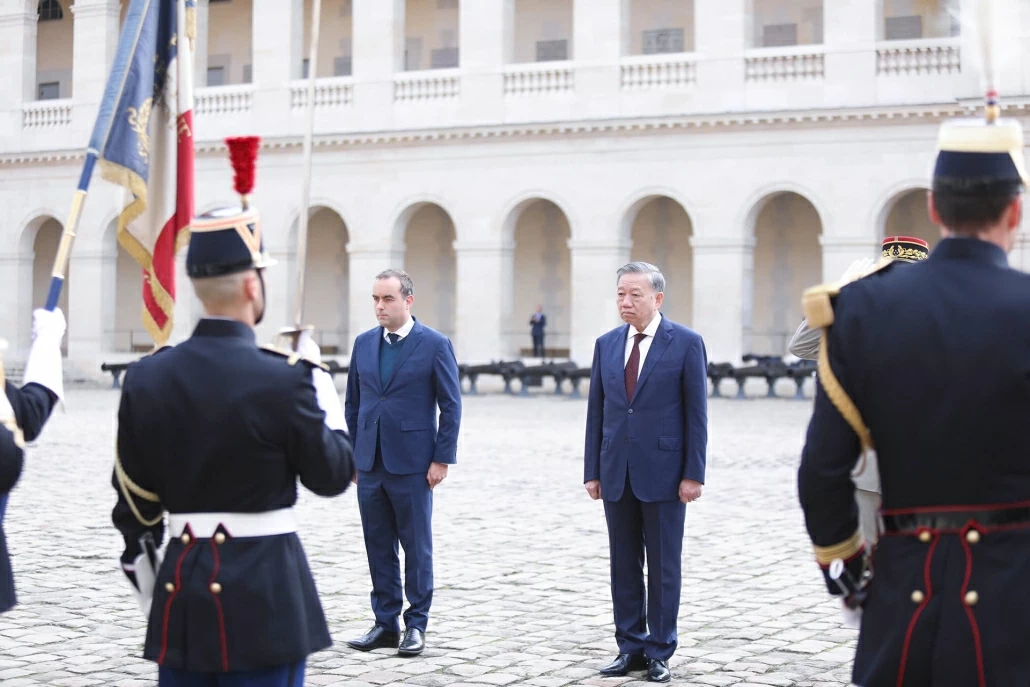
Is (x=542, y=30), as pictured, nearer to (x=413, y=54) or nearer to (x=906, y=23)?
(x=413, y=54)

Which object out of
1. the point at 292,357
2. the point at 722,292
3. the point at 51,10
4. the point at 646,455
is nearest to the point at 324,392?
the point at 292,357

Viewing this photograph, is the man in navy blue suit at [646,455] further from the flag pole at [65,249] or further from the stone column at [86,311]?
the stone column at [86,311]

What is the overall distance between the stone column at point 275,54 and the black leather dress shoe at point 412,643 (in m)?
31.6

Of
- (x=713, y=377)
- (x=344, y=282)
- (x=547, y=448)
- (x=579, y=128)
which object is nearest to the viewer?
(x=547, y=448)

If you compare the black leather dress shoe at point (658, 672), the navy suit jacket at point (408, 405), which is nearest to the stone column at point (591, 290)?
the navy suit jacket at point (408, 405)

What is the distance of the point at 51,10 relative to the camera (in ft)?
146

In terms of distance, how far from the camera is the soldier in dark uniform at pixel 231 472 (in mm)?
4164

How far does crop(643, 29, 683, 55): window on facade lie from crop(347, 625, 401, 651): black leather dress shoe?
31077 millimetres

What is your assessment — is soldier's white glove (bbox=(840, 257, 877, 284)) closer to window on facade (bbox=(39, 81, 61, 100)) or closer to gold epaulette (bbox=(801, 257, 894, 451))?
gold epaulette (bbox=(801, 257, 894, 451))

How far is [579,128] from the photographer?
34.3m

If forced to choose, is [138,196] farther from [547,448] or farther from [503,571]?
[547,448]

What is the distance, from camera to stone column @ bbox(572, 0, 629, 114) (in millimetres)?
34344

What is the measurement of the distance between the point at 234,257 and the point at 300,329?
35 centimetres

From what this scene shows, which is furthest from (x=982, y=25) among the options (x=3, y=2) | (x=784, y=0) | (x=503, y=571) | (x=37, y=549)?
(x=3, y=2)
